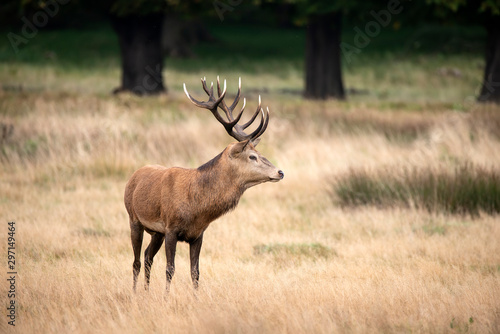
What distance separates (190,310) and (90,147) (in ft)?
26.7

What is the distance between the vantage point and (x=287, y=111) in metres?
17.4

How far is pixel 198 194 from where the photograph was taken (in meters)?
6.56

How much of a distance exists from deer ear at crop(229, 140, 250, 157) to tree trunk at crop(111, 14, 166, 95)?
16.3 metres

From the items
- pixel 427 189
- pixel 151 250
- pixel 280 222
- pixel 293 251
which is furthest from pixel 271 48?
pixel 151 250

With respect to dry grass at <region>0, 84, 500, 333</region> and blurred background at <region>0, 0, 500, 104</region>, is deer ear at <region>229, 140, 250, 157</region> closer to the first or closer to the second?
dry grass at <region>0, 84, 500, 333</region>

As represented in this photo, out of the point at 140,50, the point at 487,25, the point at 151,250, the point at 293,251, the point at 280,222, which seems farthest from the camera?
the point at 140,50

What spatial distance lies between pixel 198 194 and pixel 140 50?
1699 cm

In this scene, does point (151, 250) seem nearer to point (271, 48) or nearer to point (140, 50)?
point (140, 50)

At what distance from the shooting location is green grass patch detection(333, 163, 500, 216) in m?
10.6

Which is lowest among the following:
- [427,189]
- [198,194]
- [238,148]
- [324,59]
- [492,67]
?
[427,189]

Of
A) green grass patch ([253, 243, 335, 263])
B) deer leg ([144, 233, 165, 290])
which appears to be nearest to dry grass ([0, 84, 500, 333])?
green grass patch ([253, 243, 335, 263])

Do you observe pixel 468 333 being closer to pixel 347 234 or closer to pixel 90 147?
pixel 347 234

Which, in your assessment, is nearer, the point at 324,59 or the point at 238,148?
the point at 238,148

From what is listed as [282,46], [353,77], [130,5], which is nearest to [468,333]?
[130,5]
